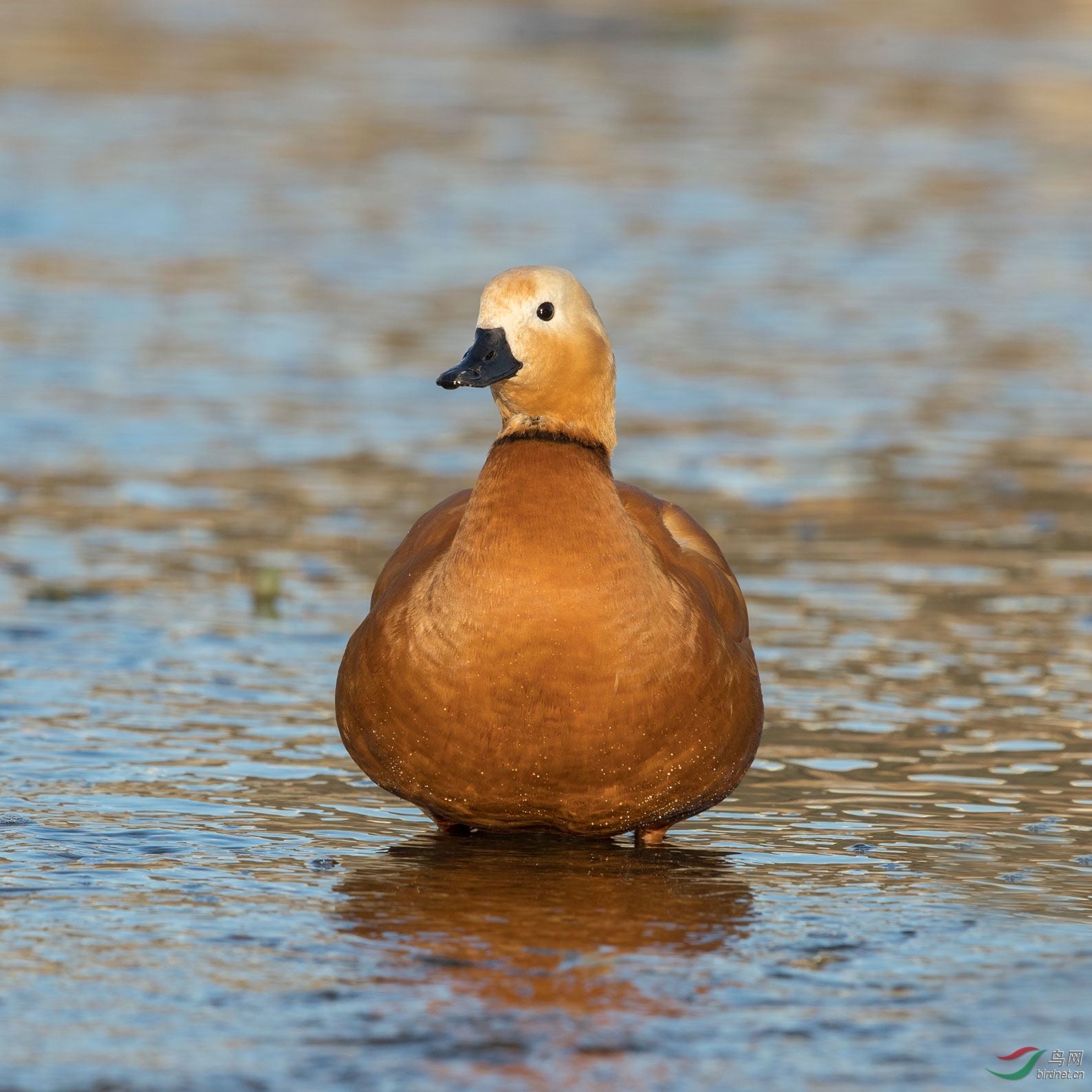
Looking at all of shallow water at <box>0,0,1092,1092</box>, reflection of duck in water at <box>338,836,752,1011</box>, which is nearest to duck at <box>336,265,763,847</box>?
reflection of duck in water at <box>338,836,752,1011</box>

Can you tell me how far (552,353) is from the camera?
17.7ft

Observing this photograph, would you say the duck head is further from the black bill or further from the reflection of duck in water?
the reflection of duck in water

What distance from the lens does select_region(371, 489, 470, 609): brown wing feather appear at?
5.84 metres

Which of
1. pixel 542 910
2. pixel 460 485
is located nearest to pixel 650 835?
pixel 542 910

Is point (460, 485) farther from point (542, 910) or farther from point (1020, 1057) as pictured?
point (1020, 1057)

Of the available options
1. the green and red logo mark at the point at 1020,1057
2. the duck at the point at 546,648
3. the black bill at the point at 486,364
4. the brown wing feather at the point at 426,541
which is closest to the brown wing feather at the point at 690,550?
the duck at the point at 546,648

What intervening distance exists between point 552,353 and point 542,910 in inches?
53.9

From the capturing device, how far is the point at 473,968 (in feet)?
15.2

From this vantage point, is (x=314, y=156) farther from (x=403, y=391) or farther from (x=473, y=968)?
(x=473, y=968)

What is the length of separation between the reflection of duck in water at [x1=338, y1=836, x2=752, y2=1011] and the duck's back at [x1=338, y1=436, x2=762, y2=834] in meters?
0.14

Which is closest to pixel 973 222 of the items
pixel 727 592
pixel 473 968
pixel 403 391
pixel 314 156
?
pixel 314 156

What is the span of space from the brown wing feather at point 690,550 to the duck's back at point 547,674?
1.09 feet

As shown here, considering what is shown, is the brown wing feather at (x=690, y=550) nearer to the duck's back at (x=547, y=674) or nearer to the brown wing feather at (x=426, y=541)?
the duck's back at (x=547, y=674)

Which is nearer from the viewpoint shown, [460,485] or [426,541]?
[426,541]
